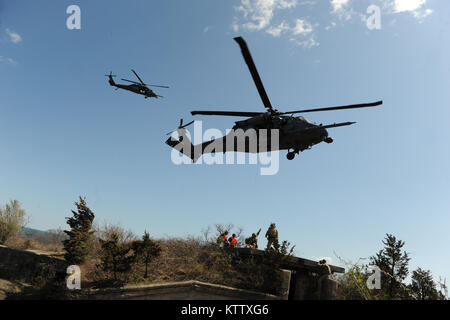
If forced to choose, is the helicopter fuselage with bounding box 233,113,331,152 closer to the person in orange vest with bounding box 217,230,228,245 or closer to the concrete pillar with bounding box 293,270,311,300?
the person in orange vest with bounding box 217,230,228,245

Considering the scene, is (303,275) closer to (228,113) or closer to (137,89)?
(228,113)

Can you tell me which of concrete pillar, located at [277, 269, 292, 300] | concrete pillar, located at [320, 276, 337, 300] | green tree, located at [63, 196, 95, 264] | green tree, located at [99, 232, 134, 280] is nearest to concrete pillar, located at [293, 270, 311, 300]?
concrete pillar, located at [320, 276, 337, 300]

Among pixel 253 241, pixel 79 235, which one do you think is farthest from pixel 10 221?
pixel 253 241

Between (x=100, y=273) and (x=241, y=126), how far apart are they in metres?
9.77

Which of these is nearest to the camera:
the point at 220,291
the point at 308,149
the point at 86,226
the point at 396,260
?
the point at 220,291

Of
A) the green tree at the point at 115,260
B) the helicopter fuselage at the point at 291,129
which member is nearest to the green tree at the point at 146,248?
the green tree at the point at 115,260

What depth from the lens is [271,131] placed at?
12219mm

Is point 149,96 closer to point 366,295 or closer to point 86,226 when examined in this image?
point 86,226

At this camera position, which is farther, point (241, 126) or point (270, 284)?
point (241, 126)

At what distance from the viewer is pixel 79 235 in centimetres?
1577

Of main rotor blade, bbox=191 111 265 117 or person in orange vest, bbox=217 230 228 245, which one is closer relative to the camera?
main rotor blade, bbox=191 111 265 117

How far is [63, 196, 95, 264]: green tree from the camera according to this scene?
14.4m

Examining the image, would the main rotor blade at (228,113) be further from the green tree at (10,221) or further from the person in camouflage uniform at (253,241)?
the green tree at (10,221)
